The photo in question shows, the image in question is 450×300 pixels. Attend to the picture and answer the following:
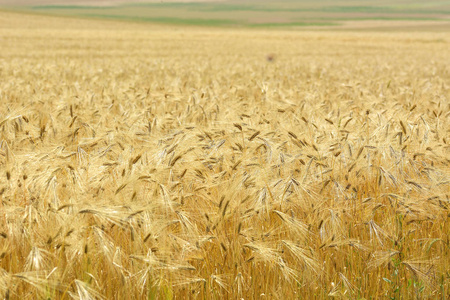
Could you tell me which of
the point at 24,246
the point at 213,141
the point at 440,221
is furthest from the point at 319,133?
the point at 24,246

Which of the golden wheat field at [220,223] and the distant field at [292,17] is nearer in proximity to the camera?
the golden wheat field at [220,223]

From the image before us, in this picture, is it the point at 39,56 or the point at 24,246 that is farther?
the point at 39,56

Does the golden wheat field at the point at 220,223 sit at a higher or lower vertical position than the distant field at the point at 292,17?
higher

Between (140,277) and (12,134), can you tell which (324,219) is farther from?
(12,134)

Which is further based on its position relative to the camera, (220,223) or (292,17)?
(292,17)

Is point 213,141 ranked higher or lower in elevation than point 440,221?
higher

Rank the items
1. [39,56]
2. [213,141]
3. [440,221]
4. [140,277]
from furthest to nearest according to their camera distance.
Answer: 1. [39,56]
2. [213,141]
3. [440,221]
4. [140,277]

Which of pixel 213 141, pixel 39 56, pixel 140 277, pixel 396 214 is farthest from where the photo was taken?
pixel 39 56

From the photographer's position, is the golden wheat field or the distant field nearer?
the golden wheat field

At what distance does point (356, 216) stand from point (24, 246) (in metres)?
1.69

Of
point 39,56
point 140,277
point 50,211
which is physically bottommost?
point 39,56

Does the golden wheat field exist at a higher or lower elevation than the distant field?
higher

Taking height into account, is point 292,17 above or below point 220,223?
below

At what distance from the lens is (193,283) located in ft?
6.37
